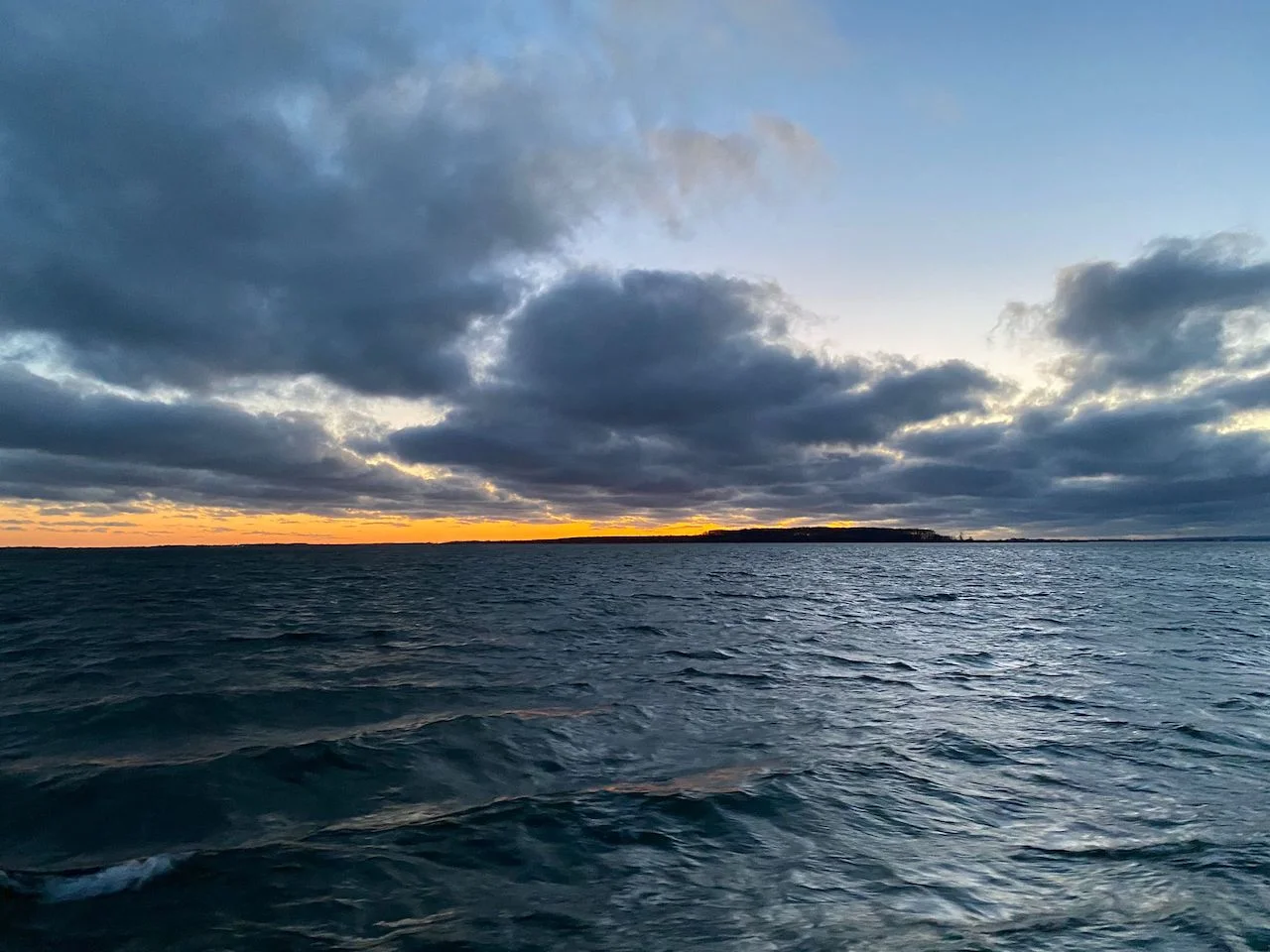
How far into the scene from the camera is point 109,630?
33.7m

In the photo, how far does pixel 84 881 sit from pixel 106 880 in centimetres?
29

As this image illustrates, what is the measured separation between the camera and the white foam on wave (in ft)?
29.1

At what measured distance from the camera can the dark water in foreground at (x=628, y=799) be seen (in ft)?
27.5

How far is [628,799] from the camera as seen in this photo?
12.2 meters

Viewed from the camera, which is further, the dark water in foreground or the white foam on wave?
the white foam on wave

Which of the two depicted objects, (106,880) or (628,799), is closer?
(106,880)

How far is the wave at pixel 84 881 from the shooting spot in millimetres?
8867

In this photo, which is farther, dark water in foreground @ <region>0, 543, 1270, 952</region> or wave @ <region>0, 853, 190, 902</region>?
wave @ <region>0, 853, 190, 902</region>

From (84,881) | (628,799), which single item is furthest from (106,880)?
(628,799)

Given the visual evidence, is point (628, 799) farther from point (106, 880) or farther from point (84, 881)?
point (84, 881)

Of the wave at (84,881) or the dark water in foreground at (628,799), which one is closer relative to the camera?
the dark water in foreground at (628,799)

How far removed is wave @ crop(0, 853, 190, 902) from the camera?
29.1ft

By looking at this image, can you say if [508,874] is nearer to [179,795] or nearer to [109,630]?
[179,795]

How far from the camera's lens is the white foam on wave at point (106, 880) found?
29.1 feet
